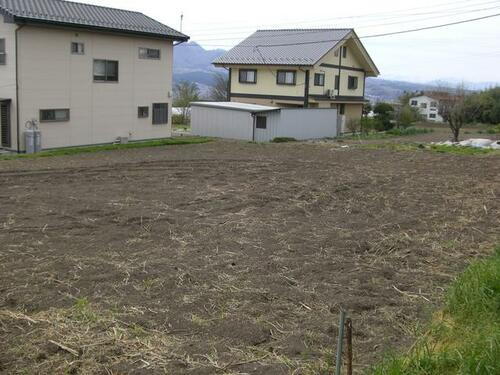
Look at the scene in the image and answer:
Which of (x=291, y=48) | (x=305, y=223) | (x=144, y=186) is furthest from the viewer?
(x=291, y=48)

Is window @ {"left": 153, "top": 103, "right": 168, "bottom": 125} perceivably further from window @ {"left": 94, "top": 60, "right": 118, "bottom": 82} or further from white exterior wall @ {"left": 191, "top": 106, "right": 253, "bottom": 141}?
white exterior wall @ {"left": 191, "top": 106, "right": 253, "bottom": 141}

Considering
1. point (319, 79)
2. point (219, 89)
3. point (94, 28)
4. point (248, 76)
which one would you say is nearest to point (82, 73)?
point (94, 28)

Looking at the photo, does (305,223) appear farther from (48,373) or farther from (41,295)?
(48,373)

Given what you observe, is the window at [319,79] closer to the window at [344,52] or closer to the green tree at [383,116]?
the window at [344,52]

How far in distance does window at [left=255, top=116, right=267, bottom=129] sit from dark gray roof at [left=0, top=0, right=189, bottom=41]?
4331 millimetres

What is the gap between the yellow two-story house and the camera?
28047 mm

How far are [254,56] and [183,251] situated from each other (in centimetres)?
2475

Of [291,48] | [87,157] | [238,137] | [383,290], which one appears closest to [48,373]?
[383,290]

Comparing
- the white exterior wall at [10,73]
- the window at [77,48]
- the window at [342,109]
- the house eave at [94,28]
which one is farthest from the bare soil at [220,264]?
the window at [342,109]

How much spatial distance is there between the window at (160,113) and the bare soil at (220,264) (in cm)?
923

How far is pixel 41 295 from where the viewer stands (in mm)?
4684

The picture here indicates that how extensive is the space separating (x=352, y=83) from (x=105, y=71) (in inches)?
679

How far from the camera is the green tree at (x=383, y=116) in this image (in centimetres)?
3291

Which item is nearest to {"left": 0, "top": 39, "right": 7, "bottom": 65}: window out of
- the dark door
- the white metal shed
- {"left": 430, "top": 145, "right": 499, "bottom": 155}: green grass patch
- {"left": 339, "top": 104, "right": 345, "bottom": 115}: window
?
the dark door
